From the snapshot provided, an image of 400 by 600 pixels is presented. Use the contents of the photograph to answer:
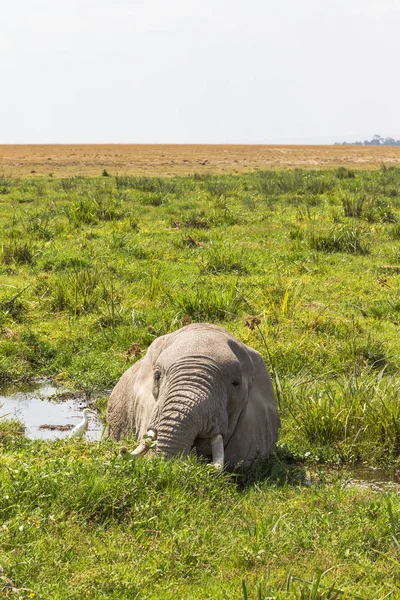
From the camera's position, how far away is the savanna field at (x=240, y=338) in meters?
4.40

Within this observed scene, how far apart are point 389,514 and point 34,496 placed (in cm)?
193

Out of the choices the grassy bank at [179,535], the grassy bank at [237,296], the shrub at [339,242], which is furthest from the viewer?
the shrub at [339,242]

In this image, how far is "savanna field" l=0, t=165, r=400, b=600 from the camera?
4.40 m

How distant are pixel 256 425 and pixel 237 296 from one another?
473cm

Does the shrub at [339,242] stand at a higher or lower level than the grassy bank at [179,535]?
higher

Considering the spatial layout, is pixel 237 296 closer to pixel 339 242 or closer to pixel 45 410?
pixel 45 410

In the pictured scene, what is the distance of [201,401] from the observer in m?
5.31

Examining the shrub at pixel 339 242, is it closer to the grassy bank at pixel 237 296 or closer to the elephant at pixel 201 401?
the grassy bank at pixel 237 296

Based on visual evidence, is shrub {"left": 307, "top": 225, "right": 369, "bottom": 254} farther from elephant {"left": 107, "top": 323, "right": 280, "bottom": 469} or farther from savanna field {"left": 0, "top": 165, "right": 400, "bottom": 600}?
elephant {"left": 107, "top": 323, "right": 280, "bottom": 469}

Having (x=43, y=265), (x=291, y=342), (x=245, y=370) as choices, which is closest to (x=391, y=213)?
(x=43, y=265)

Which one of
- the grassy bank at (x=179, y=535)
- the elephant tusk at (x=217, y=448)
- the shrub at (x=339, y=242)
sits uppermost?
the shrub at (x=339, y=242)

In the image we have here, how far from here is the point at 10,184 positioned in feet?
81.4

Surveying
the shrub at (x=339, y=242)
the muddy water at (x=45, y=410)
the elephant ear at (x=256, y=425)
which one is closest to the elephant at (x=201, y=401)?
the elephant ear at (x=256, y=425)

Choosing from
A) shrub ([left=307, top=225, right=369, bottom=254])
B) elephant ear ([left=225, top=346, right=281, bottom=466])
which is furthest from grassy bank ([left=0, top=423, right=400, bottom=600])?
shrub ([left=307, top=225, right=369, bottom=254])
